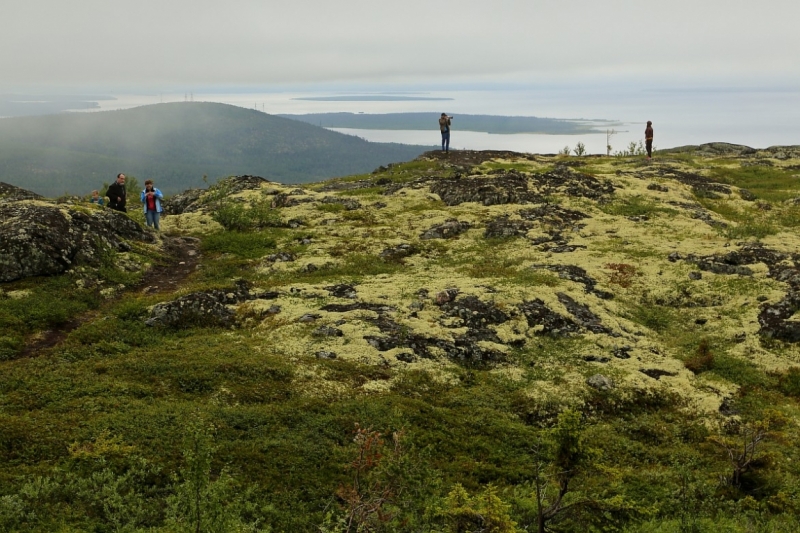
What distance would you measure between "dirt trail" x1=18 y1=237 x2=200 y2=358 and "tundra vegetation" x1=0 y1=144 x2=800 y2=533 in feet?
0.65

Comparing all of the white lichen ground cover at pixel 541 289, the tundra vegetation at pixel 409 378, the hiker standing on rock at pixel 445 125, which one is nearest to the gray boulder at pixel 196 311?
the tundra vegetation at pixel 409 378

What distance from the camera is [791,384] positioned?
2197 centimetres

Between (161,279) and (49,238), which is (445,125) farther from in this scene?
(49,238)

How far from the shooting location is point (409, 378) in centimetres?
2161

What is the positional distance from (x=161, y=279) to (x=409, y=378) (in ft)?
63.1

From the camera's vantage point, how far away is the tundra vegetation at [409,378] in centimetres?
1278

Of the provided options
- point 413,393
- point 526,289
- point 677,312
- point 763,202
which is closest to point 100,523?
point 413,393

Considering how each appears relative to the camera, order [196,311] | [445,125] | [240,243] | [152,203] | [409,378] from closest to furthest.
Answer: [409,378] → [196,311] → [240,243] → [152,203] → [445,125]

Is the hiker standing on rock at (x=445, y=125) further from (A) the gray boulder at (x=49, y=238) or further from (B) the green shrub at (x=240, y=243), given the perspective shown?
(A) the gray boulder at (x=49, y=238)

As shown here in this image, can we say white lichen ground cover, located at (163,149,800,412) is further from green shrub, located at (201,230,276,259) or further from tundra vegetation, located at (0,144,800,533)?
green shrub, located at (201,230,276,259)

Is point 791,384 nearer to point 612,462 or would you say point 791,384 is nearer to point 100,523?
point 612,462

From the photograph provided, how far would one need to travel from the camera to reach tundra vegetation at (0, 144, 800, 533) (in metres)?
12.8

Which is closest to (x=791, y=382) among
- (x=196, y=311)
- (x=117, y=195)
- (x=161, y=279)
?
(x=196, y=311)

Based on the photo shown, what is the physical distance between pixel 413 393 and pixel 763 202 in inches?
1963
